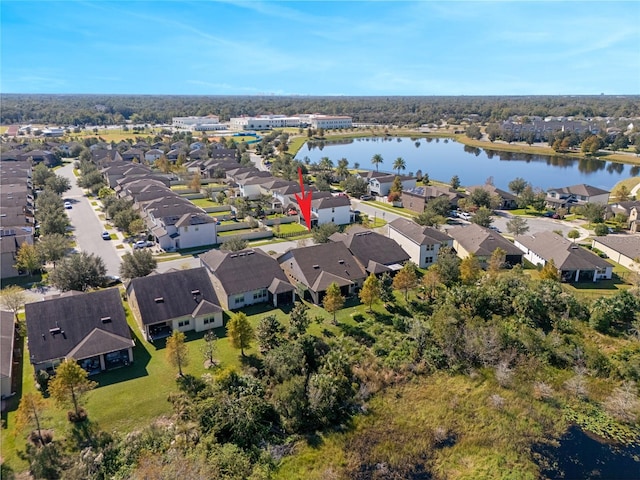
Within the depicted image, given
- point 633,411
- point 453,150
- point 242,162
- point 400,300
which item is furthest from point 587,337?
point 453,150

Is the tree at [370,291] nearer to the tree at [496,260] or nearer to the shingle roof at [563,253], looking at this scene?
the tree at [496,260]

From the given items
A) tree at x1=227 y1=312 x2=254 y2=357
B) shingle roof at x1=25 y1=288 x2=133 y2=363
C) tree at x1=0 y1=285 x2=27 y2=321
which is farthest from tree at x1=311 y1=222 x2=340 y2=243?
tree at x1=0 y1=285 x2=27 y2=321

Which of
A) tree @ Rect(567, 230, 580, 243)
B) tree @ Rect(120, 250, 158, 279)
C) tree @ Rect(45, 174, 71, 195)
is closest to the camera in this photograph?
tree @ Rect(120, 250, 158, 279)

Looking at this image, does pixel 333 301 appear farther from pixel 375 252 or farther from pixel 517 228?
pixel 517 228

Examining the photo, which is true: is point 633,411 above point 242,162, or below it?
below

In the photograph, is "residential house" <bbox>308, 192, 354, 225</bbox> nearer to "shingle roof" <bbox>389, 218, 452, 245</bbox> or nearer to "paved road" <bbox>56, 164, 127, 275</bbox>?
"shingle roof" <bbox>389, 218, 452, 245</bbox>

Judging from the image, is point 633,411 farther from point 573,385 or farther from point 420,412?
point 420,412

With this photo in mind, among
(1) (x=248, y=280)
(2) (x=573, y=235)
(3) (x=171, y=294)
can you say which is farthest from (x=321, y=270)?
(2) (x=573, y=235)
